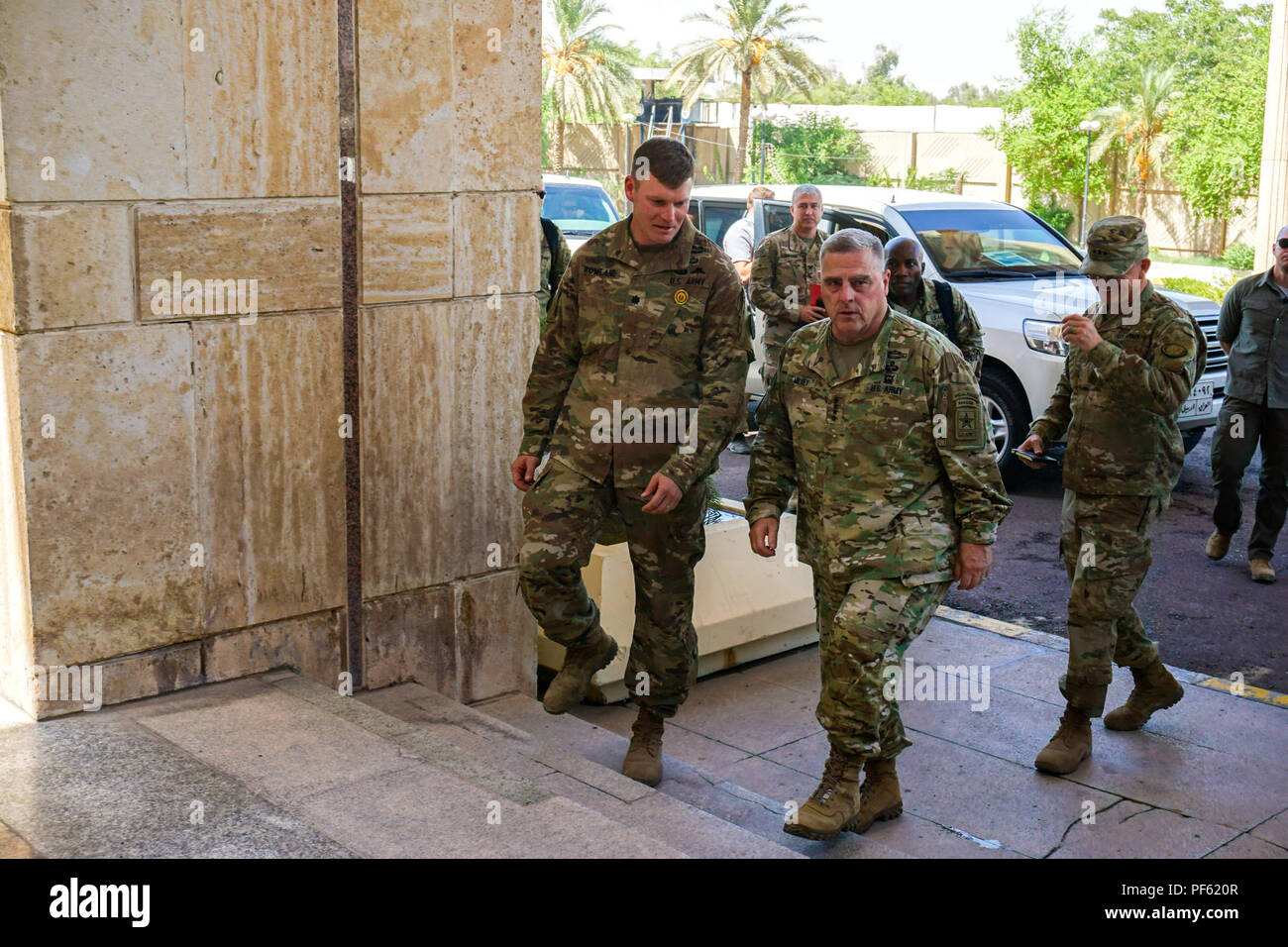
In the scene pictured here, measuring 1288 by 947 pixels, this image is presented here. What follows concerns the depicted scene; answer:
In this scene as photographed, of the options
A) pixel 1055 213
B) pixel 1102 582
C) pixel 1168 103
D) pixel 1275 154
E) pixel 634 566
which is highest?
pixel 1168 103

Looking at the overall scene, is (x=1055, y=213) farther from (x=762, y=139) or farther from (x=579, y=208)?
(x=579, y=208)

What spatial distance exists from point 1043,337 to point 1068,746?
16.9 feet

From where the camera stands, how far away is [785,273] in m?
9.84

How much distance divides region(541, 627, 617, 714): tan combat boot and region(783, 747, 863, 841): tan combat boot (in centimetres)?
111

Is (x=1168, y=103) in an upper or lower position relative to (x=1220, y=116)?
upper

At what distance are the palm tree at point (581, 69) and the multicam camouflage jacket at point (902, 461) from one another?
38683 millimetres

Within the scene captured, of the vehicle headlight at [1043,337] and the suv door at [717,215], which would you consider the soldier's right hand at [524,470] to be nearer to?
the vehicle headlight at [1043,337]

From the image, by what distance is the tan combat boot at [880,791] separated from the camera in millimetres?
4617

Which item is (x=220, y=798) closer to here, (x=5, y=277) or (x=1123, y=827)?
(x=5, y=277)

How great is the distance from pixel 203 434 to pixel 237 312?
0.43 meters

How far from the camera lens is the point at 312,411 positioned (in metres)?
4.87

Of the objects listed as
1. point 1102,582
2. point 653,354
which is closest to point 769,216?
point 1102,582
